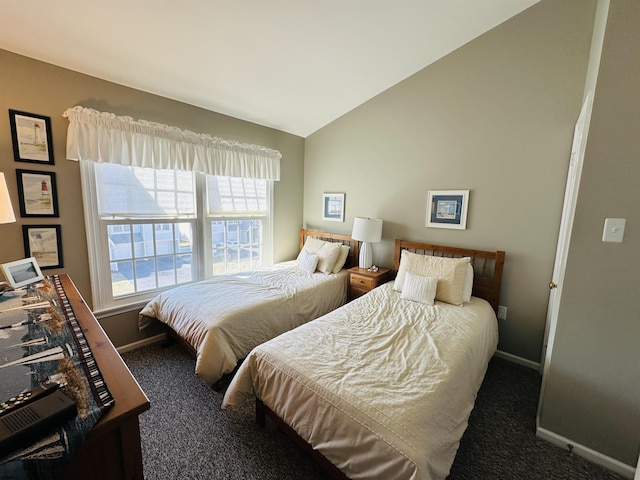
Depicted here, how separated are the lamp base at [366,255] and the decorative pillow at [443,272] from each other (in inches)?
20.3

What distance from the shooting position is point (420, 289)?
7.66ft

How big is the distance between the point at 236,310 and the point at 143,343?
1.31 metres

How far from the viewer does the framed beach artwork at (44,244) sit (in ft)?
6.59

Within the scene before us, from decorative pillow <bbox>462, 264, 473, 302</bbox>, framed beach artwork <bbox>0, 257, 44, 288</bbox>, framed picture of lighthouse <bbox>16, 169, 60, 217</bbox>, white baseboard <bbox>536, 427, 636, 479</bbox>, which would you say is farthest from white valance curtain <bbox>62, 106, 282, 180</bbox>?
white baseboard <bbox>536, 427, 636, 479</bbox>

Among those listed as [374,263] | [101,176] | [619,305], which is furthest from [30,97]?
[619,305]

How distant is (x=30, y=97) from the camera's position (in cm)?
194

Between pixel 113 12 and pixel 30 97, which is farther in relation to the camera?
pixel 30 97

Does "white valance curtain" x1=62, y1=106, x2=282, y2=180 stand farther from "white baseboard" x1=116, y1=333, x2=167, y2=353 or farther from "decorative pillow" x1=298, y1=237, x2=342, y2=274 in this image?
"white baseboard" x1=116, y1=333, x2=167, y2=353

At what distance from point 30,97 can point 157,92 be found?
871 mm

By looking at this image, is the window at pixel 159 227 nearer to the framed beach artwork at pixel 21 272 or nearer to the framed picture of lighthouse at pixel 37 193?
the framed picture of lighthouse at pixel 37 193

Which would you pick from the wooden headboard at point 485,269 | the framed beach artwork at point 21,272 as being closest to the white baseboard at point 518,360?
the wooden headboard at point 485,269

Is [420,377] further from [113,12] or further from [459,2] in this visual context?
[113,12]

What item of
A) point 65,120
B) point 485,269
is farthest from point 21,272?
point 485,269

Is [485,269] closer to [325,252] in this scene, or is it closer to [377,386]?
[325,252]
